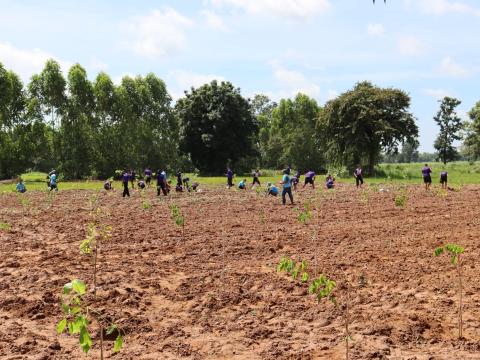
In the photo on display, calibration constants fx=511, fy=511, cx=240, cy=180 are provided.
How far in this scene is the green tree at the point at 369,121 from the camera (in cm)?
4581

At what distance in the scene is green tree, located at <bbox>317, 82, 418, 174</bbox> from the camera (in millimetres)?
45812

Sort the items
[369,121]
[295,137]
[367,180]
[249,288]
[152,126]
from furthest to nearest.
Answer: [295,137], [152,126], [369,121], [367,180], [249,288]

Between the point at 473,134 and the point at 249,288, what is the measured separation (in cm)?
6542

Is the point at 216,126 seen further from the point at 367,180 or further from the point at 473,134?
the point at 473,134

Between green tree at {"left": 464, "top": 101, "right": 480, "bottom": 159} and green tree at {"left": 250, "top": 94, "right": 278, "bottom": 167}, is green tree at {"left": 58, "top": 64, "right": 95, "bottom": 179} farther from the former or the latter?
green tree at {"left": 464, "top": 101, "right": 480, "bottom": 159}

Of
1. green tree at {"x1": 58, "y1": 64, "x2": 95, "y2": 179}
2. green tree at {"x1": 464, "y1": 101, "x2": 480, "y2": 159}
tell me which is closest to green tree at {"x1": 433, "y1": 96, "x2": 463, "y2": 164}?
green tree at {"x1": 464, "y1": 101, "x2": 480, "y2": 159}

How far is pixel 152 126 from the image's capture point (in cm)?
6012

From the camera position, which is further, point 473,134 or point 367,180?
point 473,134

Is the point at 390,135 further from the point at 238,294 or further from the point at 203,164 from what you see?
the point at 238,294

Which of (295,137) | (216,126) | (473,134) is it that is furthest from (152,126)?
(473,134)

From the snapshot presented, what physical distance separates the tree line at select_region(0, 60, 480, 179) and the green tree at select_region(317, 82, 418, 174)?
0.09 metres

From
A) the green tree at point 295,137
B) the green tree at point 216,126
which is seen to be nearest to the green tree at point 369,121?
the green tree at point 216,126

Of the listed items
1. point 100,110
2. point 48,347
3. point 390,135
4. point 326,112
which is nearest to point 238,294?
point 48,347

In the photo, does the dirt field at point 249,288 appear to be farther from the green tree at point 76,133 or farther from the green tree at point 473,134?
the green tree at point 473,134
